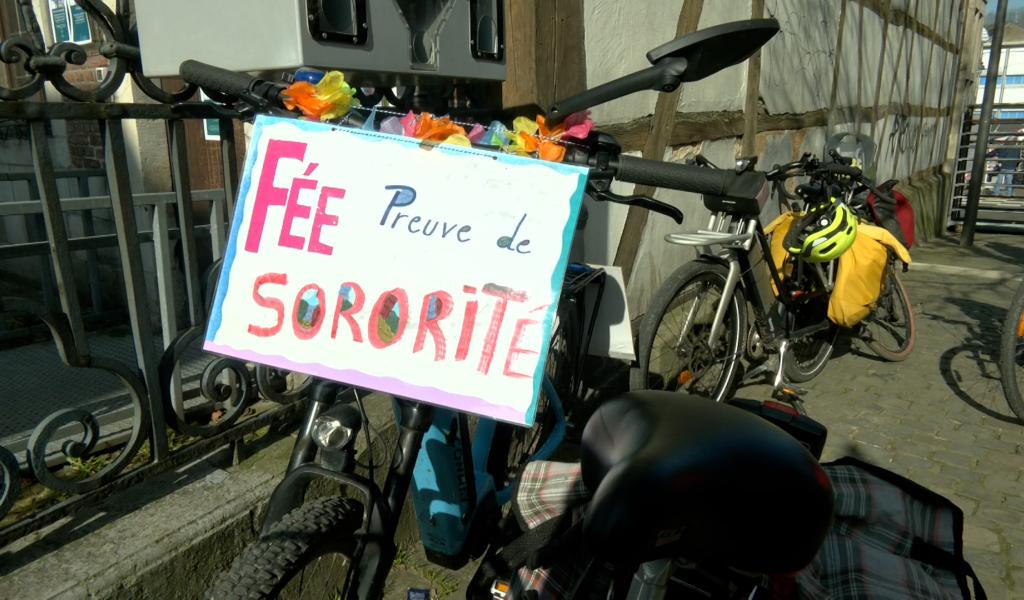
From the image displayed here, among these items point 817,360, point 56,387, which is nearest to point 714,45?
point 56,387

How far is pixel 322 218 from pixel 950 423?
3.90m

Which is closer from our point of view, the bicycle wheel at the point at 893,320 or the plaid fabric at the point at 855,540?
the plaid fabric at the point at 855,540

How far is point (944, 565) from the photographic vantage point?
1.53 metres

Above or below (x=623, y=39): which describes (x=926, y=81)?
above

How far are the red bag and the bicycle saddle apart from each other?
5158 millimetres

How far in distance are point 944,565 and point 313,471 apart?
1.29 metres

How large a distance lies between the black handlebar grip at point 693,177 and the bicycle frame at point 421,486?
69 centimetres

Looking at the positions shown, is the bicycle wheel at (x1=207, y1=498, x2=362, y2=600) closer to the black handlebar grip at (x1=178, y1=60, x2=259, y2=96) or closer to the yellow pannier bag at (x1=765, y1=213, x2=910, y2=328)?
the black handlebar grip at (x1=178, y1=60, x2=259, y2=96)

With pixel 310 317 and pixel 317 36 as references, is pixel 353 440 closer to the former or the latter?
pixel 310 317

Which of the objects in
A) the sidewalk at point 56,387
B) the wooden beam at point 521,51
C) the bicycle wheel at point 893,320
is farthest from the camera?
the bicycle wheel at point 893,320

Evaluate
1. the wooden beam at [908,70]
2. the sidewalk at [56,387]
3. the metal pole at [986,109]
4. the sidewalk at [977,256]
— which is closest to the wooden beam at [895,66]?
the wooden beam at [908,70]

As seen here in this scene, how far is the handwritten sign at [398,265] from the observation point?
1324 mm

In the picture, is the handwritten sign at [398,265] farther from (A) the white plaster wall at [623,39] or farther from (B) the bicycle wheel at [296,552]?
(A) the white plaster wall at [623,39]

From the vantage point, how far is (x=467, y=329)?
1336mm
